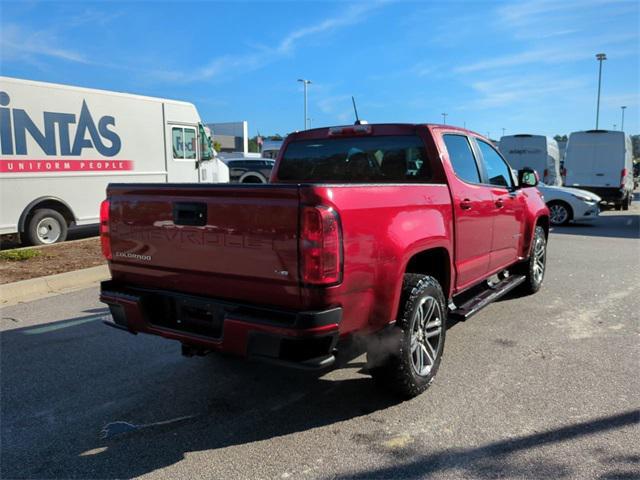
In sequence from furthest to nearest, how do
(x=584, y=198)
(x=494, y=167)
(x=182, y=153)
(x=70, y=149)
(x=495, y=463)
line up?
(x=584, y=198), (x=182, y=153), (x=70, y=149), (x=494, y=167), (x=495, y=463)

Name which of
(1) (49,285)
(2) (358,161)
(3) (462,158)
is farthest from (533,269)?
(1) (49,285)

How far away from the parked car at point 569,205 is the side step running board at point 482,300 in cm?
924

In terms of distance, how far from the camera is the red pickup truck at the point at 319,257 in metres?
2.81

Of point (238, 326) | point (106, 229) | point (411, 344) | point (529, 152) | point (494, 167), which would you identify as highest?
point (529, 152)

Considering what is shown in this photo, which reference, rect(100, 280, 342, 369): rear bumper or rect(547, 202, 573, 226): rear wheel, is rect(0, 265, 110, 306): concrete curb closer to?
rect(100, 280, 342, 369): rear bumper

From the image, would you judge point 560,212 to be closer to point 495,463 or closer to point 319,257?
point 495,463

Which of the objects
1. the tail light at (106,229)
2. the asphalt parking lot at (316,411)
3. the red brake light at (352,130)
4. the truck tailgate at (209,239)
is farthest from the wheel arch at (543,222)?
the tail light at (106,229)

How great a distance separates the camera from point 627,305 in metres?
6.12

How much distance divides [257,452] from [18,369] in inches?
94.9

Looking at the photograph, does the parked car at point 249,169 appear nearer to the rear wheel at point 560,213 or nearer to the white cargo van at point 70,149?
the white cargo van at point 70,149

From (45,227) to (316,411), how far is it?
29.2 feet

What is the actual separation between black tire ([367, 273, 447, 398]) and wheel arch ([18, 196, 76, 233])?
8870mm

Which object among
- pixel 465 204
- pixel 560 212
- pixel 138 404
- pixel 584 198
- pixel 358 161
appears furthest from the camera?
pixel 560 212

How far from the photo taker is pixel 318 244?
8.97ft
